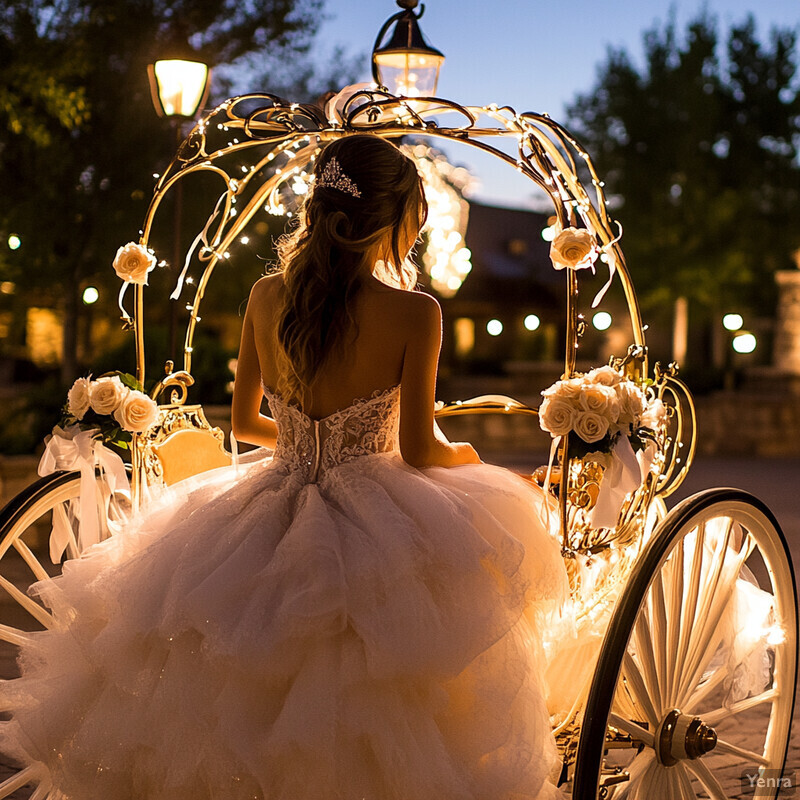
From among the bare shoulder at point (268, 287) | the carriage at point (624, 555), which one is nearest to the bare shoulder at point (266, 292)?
the bare shoulder at point (268, 287)

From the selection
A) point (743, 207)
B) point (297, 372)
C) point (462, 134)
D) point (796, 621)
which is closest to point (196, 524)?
point (297, 372)

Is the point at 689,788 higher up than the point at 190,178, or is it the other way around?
the point at 190,178

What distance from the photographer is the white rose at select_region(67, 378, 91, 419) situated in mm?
3350

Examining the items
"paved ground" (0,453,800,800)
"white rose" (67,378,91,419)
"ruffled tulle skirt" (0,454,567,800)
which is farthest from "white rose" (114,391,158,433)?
"paved ground" (0,453,800,800)

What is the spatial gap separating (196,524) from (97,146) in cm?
963

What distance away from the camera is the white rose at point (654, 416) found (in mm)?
2903

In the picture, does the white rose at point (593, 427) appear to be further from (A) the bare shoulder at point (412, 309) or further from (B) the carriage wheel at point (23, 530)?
(B) the carriage wheel at point (23, 530)

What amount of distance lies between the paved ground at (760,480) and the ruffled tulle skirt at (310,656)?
4.70 m

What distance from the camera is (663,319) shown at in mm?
20938

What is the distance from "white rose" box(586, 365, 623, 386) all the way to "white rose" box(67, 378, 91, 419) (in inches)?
60.1

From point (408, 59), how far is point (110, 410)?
196cm

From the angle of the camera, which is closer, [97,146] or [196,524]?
[196,524]

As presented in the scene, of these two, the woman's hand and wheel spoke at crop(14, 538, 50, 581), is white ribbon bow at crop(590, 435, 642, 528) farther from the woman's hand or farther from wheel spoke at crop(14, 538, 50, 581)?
wheel spoke at crop(14, 538, 50, 581)

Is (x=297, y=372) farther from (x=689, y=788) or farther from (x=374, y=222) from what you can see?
(x=689, y=788)
